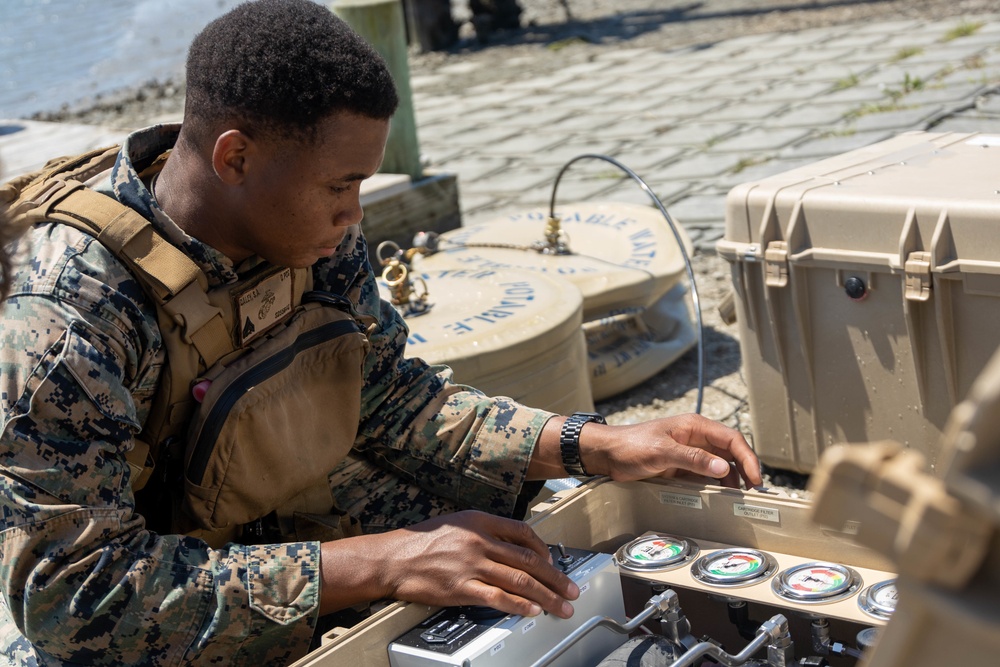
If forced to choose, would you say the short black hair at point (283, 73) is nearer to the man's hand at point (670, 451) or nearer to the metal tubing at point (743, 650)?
the man's hand at point (670, 451)

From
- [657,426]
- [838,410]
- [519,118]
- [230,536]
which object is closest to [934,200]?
[838,410]

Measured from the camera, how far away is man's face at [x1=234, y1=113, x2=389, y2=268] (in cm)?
184

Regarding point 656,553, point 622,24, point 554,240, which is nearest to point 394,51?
point 554,240

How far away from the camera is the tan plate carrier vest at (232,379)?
1819 mm

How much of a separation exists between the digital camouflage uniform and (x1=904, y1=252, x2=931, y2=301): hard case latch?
4.56 feet

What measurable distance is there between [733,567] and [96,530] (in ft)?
3.26

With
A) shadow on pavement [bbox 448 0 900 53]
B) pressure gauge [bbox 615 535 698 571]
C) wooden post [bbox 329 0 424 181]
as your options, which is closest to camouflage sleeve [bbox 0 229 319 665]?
pressure gauge [bbox 615 535 698 571]

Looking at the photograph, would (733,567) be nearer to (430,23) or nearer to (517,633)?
(517,633)

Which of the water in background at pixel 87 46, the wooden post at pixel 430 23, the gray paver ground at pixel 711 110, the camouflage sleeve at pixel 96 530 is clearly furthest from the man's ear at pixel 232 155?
the wooden post at pixel 430 23

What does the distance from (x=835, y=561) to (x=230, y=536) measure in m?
1.03

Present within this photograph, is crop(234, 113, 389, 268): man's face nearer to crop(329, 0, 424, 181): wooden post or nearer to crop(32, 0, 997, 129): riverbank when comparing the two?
crop(329, 0, 424, 181): wooden post

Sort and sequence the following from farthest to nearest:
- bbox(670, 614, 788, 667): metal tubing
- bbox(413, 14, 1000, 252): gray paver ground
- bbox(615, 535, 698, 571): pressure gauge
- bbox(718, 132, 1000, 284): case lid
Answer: bbox(413, 14, 1000, 252): gray paver ground → bbox(718, 132, 1000, 284): case lid → bbox(615, 535, 698, 571): pressure gauge → bbox(670, 614, 788, 667): metal tubing

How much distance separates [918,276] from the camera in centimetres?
243

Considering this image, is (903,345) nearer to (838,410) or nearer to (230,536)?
(838,410)
